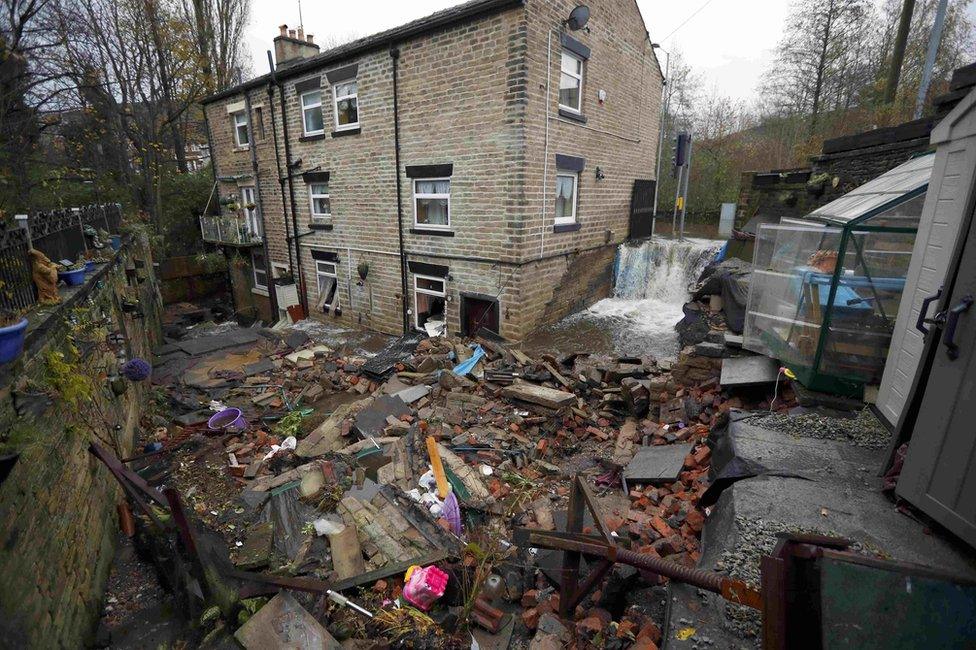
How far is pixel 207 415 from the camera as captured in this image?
8070 mm

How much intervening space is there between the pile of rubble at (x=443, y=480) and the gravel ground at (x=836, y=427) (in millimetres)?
868

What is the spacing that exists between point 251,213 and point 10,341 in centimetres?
1553

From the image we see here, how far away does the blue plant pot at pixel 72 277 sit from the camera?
17.4ft

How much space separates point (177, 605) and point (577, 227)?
34.0 ft

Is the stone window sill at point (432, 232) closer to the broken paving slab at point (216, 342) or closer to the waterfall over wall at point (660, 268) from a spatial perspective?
the waterfall over wall at point (660, 268)

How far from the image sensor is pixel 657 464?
5195 millimetres

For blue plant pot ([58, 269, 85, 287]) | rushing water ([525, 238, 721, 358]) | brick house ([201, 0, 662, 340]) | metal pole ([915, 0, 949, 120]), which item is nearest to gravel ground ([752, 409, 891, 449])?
rushing water ([525, 238, 721, 358])

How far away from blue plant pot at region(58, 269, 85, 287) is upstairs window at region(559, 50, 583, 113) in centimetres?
927

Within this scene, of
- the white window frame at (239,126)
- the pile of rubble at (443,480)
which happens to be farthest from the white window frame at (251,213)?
the pile of rubble at (443,480)

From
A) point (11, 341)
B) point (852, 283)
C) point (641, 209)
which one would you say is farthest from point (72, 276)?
point (641, 209)

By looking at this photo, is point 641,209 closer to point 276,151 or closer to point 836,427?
point 836,427

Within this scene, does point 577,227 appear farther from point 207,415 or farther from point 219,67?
point 219,67

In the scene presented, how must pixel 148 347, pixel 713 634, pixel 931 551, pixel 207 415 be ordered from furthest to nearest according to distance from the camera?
pixel 148 347 < pixel 207 415 < pixel 931 551 < pixel 713 634

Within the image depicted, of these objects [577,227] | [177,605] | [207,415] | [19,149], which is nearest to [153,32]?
[19,149]
